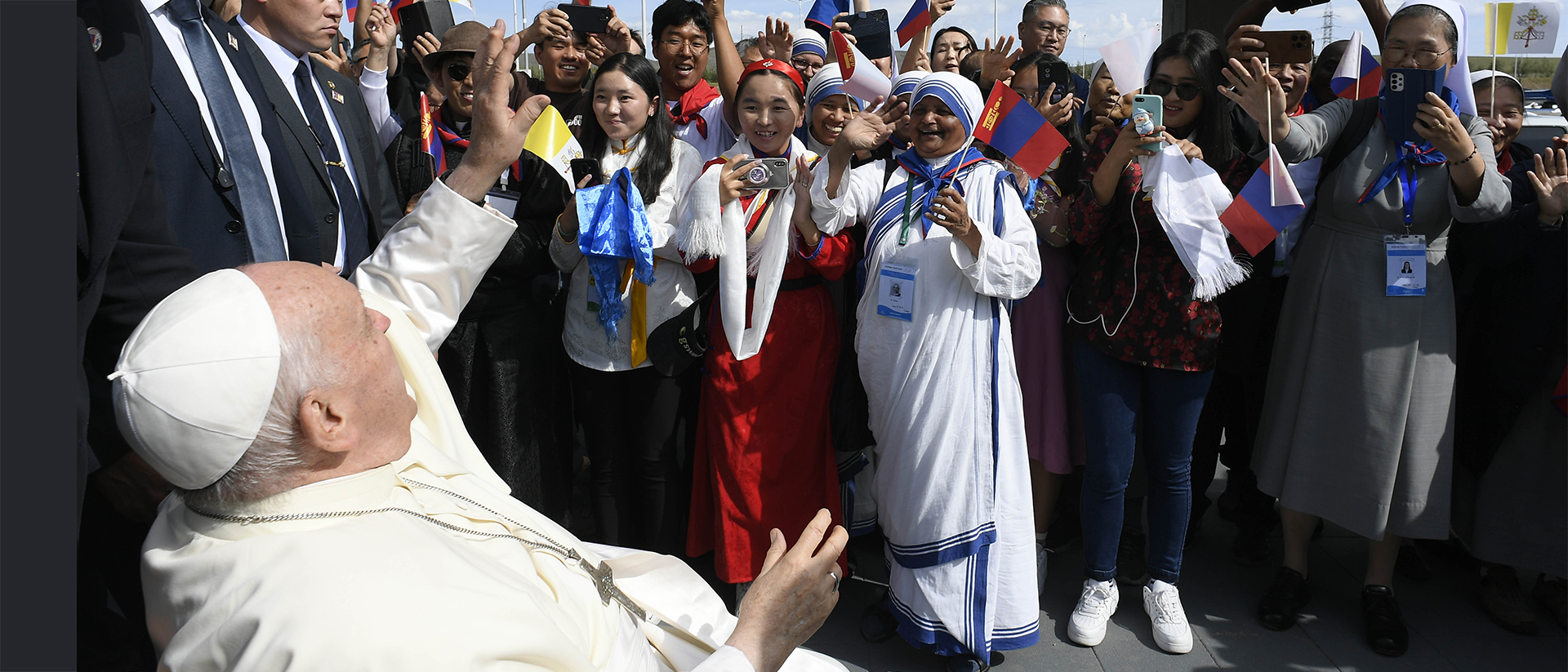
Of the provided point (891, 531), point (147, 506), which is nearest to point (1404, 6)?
point (891, 531)

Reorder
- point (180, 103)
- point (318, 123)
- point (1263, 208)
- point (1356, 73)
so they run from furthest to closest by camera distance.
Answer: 1. point (1356, 73)
2. point (1263, 208)
3. point (318, 123)
4. point (180, 103)

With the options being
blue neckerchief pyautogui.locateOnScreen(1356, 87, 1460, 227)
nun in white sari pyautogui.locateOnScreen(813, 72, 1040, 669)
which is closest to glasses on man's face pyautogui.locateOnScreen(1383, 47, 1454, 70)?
blue neckerchief pyautogui.locateOnScreen(1356, 87, 1460, 227)

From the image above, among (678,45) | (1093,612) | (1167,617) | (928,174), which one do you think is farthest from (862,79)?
(1167,617)

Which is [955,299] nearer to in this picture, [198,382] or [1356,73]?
[1356,73]

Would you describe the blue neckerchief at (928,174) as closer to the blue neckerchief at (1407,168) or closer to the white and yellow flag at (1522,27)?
Result: the blue neckerchief at (1407,168)

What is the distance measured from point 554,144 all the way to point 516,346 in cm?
73

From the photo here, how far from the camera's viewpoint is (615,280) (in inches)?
127

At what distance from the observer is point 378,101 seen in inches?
147

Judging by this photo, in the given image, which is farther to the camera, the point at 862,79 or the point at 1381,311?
the point at 862,79

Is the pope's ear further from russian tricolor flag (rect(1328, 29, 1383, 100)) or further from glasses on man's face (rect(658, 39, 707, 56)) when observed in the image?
russian tricolor flag (rect(1328, 29, 1383, 100))

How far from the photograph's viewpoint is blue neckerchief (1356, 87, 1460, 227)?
9.96ft

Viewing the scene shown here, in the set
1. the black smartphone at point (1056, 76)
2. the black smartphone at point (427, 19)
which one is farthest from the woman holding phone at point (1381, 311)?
the black smartphone at point (427, 19)

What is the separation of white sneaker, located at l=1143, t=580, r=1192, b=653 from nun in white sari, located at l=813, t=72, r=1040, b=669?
1.55 feet

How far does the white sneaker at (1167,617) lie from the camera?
314 centimetres
